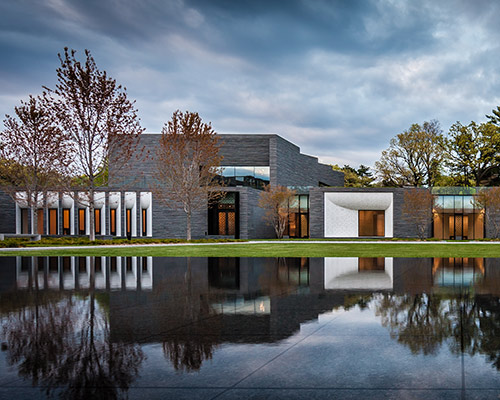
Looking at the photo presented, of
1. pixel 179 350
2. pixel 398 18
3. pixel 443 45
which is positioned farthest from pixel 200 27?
pixel 179 350

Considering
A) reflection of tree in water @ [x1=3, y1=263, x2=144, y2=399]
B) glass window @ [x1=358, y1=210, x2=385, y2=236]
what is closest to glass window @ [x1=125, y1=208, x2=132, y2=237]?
glass window @ [x1=358, y1=210, x2=385, y2=236]

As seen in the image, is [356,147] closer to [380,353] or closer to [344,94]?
[344,94]

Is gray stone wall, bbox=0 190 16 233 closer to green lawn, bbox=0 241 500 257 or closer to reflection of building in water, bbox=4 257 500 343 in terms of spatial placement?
green lawn, bbox=0 241 500 257

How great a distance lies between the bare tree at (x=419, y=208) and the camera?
41156 mm

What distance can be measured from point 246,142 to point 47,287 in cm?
3875

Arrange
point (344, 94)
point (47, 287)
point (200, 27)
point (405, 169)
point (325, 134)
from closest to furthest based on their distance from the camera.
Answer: point (47, 287) → point (200, 27) → point (344, 94) → point (405, 169) → point (325, 134)

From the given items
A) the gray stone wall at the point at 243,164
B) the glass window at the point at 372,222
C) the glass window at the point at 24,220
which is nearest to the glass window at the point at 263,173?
the gray stone wall at the point at 243,164

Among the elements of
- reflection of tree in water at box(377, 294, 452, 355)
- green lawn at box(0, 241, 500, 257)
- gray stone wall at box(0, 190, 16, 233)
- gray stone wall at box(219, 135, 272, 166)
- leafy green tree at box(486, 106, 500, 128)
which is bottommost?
green lawn at box(0, 241, 500, 257)

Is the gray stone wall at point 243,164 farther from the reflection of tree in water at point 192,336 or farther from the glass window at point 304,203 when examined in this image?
the reflection of tree in water at point 192,336

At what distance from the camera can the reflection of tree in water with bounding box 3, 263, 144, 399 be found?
405 cm

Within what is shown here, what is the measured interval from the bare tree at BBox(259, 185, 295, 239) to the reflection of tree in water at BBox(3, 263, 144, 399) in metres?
33.1

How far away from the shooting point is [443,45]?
3072 cm

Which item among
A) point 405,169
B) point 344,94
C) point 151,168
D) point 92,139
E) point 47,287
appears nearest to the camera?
point 47,287

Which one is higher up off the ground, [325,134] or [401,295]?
[325,134]
